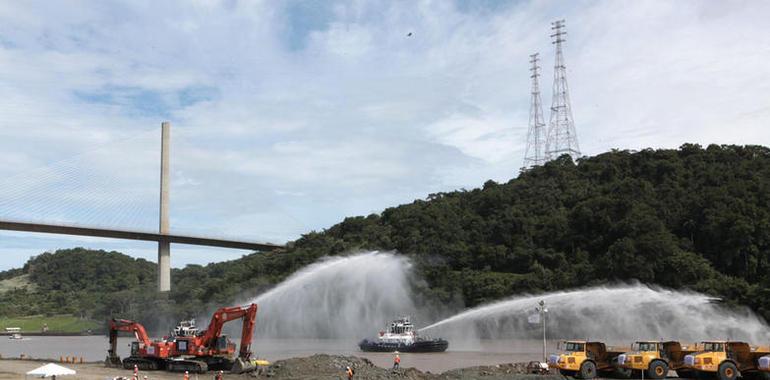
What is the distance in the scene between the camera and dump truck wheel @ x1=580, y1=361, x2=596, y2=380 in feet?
134

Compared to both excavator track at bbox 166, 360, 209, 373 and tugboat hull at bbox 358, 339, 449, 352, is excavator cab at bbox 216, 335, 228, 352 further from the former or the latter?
tugboat hull at bbox 358, 339, 449, 352

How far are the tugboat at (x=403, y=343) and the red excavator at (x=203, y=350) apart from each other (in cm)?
2889

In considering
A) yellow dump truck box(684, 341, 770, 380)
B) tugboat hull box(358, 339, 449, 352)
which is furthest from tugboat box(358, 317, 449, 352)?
yellow dump truck box(684, 341, 770, 380)

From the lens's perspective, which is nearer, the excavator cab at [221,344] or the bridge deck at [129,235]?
the excavator cab at [221,344]

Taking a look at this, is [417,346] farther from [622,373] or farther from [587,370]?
[587,370]

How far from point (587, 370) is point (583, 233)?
80853mm

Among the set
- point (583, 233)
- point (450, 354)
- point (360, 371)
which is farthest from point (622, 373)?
point (583, 233)

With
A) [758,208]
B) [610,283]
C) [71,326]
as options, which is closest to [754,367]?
[610,283]

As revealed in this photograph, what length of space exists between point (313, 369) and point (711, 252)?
7640cm

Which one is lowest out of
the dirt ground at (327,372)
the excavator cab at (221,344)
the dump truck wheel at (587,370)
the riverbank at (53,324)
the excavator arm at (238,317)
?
the riverbank at (53,324)

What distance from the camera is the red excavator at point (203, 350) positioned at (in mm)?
50469

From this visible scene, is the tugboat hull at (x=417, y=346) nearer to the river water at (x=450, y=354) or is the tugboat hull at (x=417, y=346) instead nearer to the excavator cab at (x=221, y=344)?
the river water at (x=450, y=354)

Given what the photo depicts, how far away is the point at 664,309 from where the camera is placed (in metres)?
74.6

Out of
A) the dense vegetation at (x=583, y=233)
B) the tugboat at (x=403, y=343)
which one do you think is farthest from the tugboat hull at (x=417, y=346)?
the dense vegetation at (x=583, y=233)
